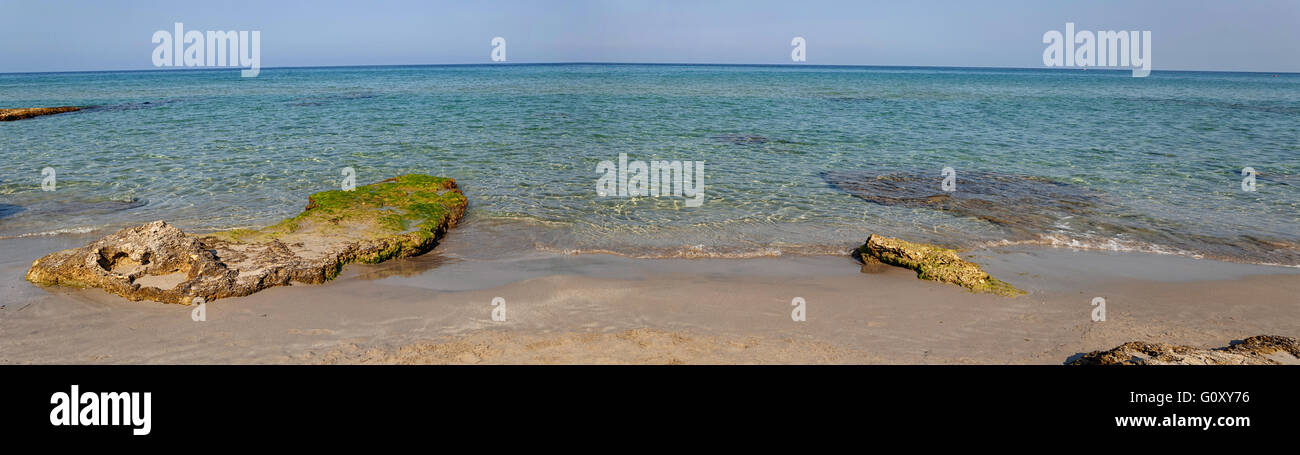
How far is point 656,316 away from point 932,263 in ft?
12.8

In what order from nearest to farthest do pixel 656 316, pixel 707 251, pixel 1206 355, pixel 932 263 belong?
pixel 1206 355
pixel 656 316
pixel 932 263
pixel 707 251

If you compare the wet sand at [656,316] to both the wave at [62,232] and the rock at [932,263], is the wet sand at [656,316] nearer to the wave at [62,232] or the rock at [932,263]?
the rock at [932,263]

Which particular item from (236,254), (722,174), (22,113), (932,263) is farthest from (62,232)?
(22,113)

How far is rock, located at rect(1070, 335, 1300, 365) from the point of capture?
511 centimetres

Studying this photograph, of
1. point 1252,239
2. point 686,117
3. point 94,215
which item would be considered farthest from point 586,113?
point 1252,239

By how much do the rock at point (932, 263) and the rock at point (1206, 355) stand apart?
6.79ft

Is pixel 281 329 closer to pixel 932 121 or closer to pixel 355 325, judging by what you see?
pixel 355 325

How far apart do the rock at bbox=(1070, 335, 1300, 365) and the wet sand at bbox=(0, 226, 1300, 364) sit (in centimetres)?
52

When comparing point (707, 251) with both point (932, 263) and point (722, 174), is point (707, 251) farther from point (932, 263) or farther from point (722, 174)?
point (722, 174)

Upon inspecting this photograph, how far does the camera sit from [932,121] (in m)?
30.8

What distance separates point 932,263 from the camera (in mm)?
8289

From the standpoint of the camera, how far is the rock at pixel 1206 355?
201 inches

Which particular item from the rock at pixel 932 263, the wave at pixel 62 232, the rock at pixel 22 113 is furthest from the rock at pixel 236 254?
the rock at pixel 22 113

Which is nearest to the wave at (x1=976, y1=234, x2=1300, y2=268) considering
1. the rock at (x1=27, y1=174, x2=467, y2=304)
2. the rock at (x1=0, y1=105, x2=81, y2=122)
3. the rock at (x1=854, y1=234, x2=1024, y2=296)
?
the rock at (x1=854, y1=234, x2=1024, y2=296)
